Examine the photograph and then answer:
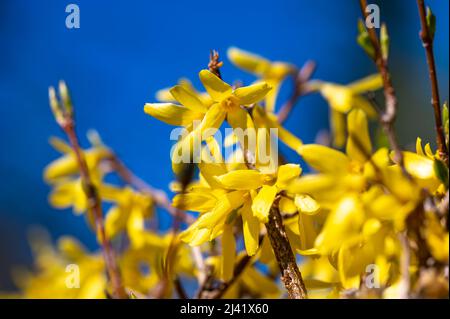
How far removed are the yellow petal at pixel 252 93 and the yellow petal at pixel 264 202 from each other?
0.13 meters

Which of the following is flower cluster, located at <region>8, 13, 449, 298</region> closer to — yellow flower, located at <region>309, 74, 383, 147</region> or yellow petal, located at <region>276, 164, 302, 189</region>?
yellow petal, located at <region>276, 164, 302, 189</region>

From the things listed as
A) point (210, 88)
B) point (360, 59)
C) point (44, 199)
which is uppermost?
point (360, 59)

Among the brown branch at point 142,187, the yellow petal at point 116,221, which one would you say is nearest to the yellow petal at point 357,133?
the brown branch at point 142,187

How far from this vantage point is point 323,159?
2.27ft

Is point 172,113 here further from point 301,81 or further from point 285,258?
point 301,81

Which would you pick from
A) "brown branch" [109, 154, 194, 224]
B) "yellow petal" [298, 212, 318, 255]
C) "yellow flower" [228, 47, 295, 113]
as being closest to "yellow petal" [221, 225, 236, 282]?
"yellow petal" [298, 212, 318, 255]

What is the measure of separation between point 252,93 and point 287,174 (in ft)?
0.43

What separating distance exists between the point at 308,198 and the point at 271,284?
0.31 meters

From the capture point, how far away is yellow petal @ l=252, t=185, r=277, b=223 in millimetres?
682

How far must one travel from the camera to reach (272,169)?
758mm

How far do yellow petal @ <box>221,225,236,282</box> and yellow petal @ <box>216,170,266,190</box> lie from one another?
0.30ft

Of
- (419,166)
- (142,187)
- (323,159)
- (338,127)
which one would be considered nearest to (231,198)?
(323,159)
